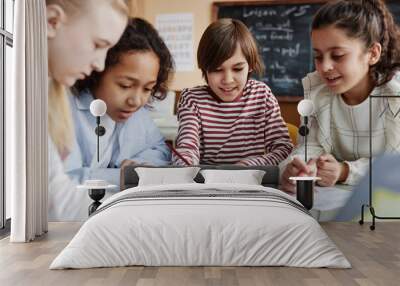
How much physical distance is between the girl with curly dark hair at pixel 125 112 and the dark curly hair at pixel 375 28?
205 centimetres

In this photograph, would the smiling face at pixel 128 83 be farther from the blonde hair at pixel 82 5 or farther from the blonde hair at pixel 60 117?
the blonde hair at pixel 82 5

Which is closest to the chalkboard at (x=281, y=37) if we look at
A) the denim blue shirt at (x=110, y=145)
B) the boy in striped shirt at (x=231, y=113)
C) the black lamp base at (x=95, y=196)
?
the boy in striped shirt at (x=231, y=113)

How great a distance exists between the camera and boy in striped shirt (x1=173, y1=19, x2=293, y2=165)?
6613 millimetres

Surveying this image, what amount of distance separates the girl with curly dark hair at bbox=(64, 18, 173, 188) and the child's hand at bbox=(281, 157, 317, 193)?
1325 millimetres

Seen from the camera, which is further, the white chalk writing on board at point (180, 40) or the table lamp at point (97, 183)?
the white chalk writing on board at point (180, 40)

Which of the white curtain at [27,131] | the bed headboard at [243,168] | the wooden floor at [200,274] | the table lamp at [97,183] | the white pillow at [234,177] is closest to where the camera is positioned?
the wooden floor at [200,274]

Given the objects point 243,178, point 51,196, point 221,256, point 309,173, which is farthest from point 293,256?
point 51,196

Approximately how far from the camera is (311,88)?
6719 millimetres

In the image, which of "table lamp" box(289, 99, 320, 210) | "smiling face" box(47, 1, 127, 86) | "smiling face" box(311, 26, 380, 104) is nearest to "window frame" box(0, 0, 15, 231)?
"smiling face" box(47, 1, 127, 86)

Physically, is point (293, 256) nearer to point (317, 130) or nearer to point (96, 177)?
point (317, 130)

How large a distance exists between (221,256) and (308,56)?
332 cm

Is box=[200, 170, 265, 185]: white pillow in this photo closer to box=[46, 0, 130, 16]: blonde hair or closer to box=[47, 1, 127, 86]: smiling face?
box=[47, 1, 127, 86]: smiling face

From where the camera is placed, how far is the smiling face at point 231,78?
21.7 feet

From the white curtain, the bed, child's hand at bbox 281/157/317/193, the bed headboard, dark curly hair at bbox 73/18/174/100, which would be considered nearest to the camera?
the bed
